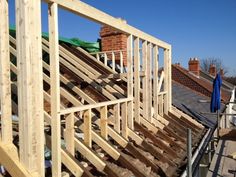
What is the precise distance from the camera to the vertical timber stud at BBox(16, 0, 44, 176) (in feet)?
9.37

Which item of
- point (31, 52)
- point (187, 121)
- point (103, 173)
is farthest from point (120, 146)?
point (187, 121)

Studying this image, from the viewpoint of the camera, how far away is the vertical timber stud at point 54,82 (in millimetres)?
3209

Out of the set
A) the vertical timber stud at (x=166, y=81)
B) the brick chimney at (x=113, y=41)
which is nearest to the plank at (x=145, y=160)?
the vertical timber stud at (x=166, y=81)

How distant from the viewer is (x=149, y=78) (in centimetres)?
Answer: 629

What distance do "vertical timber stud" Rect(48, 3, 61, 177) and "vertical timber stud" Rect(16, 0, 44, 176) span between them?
255 millimetres

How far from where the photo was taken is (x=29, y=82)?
288 cm

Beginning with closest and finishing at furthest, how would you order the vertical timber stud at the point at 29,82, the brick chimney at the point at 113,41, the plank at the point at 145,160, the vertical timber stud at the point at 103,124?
the vertical timber stud at the point at 29,82 < the plank at the point at 145,160 < the vertical timber stud at the point at 103,124 < the brick chimney at the point at 113,41

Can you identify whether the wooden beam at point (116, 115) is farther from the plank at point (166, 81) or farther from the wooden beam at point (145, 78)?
the plank at point (166, 81)

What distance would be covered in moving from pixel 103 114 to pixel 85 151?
93cm

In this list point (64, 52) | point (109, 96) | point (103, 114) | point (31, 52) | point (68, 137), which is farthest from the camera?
point (64, 52)

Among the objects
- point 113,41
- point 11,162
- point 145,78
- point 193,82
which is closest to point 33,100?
point 11,162

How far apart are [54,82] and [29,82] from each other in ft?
1.25

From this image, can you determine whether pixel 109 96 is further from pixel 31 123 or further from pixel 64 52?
pixel 31 123

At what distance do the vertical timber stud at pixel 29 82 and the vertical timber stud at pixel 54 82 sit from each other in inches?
10.1
